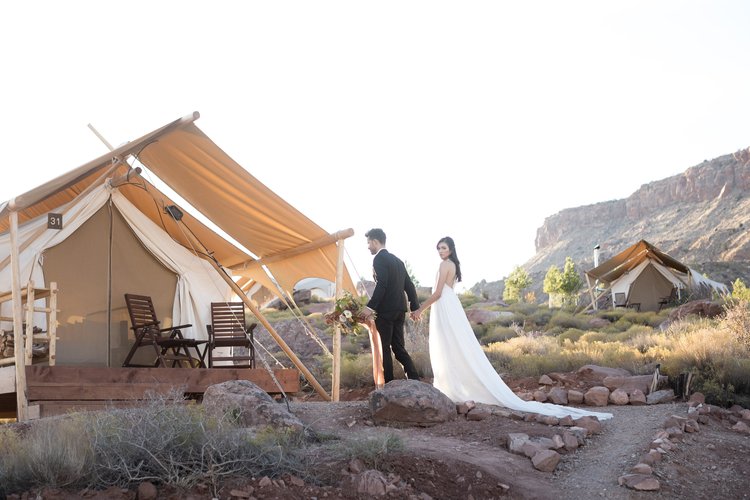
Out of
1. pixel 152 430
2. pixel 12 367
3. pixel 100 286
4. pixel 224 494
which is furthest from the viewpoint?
pixel 100 286

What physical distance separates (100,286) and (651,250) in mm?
19151

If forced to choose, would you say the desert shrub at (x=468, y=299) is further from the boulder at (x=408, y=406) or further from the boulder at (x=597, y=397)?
the boulder at (x=408, y=406)

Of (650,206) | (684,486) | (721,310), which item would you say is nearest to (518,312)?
(721,310)

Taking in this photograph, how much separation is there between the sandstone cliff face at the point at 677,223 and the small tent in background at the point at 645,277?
1357cm

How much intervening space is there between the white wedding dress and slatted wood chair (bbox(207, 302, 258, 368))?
247 centimetres

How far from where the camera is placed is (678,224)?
2243 inches

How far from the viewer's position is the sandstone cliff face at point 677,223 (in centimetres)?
4534

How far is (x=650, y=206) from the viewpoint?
217 feet

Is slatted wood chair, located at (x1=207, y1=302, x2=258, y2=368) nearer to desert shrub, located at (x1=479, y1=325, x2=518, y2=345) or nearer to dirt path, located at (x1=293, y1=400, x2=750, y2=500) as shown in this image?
dirt path, located at (x1=293, y1=400, x2=750, y2=500)

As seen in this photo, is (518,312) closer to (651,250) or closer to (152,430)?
(651,250)

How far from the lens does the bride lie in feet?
23.9

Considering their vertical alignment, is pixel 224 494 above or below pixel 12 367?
below

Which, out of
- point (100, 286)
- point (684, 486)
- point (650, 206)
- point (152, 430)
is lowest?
point (684, 486)

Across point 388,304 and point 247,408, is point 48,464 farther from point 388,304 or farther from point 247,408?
point 388,304
